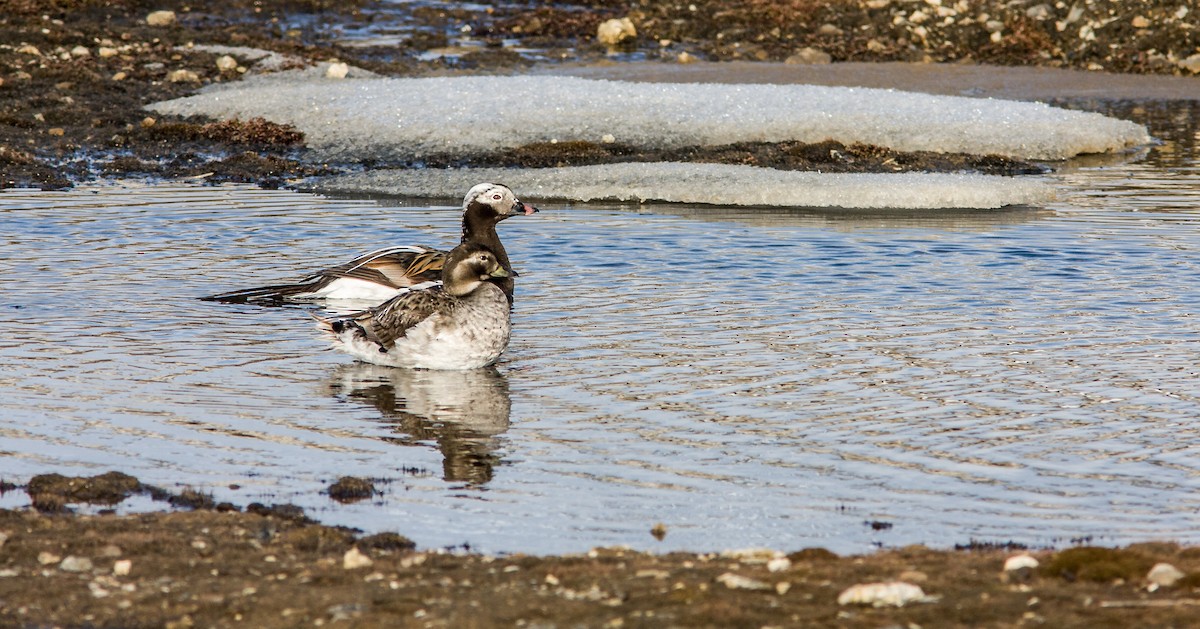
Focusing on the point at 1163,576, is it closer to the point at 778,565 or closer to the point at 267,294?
the point at 778,565

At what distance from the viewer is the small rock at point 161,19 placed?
34.5 meters

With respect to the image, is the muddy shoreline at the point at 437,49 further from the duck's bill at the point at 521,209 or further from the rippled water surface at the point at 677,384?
the duck's bill at the point at 521,209

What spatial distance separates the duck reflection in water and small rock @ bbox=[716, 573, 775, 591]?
2649 mm

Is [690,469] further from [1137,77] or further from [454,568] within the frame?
[1137,77]

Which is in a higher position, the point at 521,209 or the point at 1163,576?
the point at 521,209

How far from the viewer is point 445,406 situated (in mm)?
10844

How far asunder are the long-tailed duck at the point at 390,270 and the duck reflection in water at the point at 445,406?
169cm

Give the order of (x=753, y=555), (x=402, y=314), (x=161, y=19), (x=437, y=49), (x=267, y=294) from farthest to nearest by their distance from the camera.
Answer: (x=437, y=49), (x=161, y=19), (x=267, y=294), (x=402, y=314), (x=753, y=555)

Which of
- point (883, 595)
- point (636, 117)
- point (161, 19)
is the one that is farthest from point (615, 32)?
point (883, 595)

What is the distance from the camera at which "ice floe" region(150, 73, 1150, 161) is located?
24.0 m

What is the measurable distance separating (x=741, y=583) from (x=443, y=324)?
5.78 meters

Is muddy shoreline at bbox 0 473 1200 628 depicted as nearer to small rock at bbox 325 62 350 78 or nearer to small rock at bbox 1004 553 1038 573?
small rock at bbox 1004 553 1038 573

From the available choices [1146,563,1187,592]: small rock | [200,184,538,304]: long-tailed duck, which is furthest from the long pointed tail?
[1146,563,1187,592]: small rock

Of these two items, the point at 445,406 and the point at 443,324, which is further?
the point at 443,324
